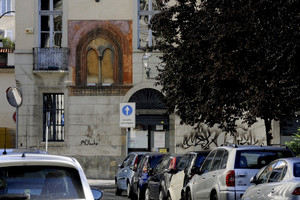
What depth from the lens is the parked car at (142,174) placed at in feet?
80.8

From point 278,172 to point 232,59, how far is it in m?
9.73

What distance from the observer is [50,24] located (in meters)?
40.2

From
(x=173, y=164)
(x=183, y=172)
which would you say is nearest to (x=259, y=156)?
(x=183, y=172)

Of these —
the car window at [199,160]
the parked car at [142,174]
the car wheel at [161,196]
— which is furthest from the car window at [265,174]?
the parked car at [142,174]

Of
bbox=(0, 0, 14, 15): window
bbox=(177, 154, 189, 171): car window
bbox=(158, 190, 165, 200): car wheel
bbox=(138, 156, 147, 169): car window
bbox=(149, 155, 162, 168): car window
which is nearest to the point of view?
bbox=(177, 154, 189, 171): car window

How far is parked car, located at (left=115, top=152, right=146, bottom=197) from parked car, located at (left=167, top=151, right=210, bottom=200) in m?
6.47

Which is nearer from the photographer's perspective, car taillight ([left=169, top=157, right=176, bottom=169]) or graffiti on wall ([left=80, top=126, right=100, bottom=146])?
car taillight ([left=169, top=157, right=176, bottom=169])

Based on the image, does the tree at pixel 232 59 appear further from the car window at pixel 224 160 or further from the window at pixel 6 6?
the window at pixel 6 6

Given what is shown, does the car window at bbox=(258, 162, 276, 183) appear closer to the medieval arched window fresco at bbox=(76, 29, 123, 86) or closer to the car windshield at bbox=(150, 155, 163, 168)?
the car windshield at bbox=(150, 155, 163, 168)

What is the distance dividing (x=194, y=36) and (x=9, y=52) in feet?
89.4

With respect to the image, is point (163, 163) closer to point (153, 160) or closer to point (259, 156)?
point (153, 160)

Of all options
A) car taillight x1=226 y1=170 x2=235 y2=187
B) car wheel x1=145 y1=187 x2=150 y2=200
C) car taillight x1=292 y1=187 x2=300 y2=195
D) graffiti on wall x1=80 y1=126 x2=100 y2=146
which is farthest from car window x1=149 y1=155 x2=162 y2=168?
graffiti on wall x1=80 y1=126 x2=100 y2=146

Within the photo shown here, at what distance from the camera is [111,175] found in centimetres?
3972

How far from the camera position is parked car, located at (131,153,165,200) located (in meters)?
24.6
